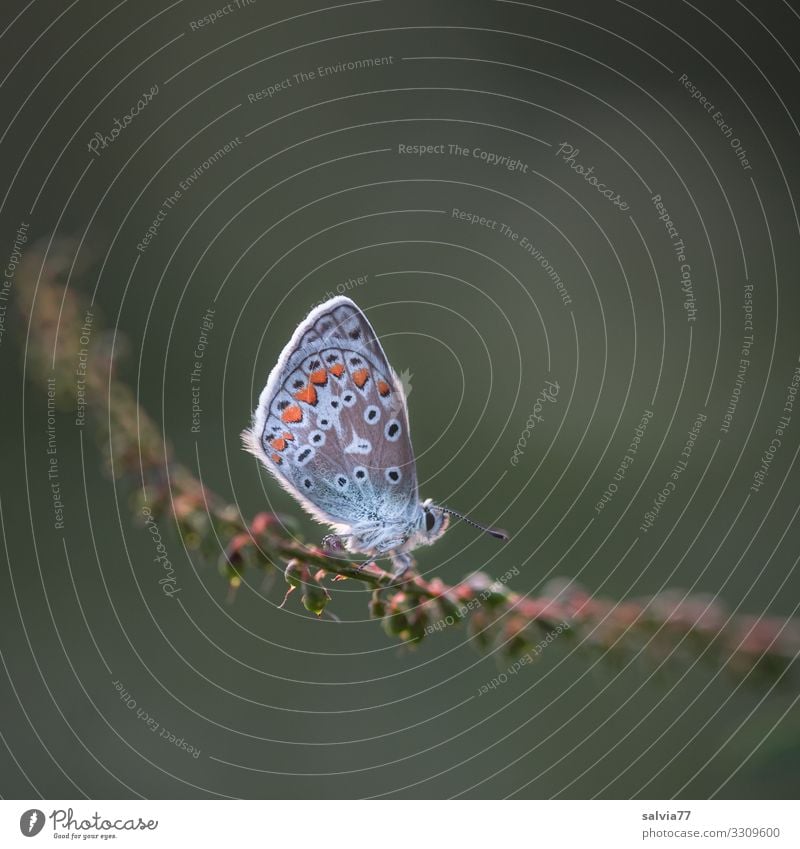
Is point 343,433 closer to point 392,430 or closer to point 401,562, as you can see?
point 392,430

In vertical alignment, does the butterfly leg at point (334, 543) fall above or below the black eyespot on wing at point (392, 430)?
below

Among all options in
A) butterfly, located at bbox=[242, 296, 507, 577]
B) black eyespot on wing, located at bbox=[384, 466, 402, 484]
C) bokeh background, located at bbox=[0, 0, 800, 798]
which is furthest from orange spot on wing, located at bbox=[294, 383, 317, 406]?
bokeh background, located at bbox=[0, 0, 800, 798]

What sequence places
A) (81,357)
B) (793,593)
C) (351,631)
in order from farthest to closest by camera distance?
(351,631)
(793,593)
(81,357)

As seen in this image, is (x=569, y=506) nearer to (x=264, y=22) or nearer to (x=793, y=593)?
(x=793, y=593)

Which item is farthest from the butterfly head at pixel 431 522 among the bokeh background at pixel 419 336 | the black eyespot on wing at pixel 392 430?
the bokeh background at pixel 419 336

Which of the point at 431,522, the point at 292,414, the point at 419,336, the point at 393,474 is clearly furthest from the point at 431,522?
the point at 419,336

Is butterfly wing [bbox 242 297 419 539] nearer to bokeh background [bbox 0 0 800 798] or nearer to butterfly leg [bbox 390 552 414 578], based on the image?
butterfly leg [bbox 390 552 414 578]

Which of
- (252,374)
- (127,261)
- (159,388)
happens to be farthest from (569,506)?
(127,261)

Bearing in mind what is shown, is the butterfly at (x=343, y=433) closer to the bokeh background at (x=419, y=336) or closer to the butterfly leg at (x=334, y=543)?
the butterfly leg at (x=334, y=543)
